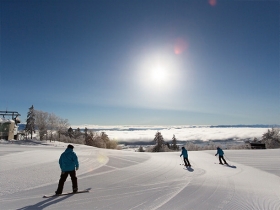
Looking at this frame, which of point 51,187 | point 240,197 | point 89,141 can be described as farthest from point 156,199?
point 89,141

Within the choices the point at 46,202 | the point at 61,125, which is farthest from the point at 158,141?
the point at 46,202

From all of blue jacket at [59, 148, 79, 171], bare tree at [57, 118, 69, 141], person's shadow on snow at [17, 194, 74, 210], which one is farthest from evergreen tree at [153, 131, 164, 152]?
person's shadow on snow at [17, 194, 74, 210]

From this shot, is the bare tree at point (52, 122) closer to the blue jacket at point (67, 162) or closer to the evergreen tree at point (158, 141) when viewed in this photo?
the evergreen tree at point (158, 141)

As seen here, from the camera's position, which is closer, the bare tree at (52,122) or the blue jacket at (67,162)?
the blue jacket at (67,162)

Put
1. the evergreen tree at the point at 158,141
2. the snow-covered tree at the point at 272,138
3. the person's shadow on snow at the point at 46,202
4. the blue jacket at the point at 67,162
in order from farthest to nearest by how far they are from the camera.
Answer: the evergreen tree at the point at 158,141 < the snow-covered tree at the point at 272,138 < the blue jacket at the point at 67,162 < the person's shadow on snow at the point at 46,202

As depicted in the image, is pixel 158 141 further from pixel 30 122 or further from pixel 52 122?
pixel 30 122

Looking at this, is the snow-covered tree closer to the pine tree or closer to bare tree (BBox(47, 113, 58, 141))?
bare tree (BBox(47, 113, 58, 141))

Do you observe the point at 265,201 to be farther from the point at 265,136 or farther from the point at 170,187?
the point at 265,136

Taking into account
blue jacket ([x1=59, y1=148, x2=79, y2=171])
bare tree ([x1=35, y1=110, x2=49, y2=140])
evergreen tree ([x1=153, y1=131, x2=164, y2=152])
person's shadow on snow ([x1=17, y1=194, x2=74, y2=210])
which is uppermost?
bare tree ([x1=35, y1=110, x2=49, y2=140])

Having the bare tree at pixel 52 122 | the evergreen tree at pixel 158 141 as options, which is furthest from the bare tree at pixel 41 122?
the evergreen tree at pixel 158 141

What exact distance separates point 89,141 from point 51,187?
6973cm

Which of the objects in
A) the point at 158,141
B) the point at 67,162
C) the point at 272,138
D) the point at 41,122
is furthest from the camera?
the point at 158,141

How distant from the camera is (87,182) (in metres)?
9.12

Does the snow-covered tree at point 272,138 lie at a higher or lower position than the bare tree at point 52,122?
lower
